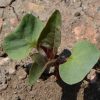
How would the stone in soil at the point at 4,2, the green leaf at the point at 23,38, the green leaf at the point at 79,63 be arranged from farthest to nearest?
the stone in soil at the point at 4,2 → the green leaf at the point at 23,38 → the green leaf at the point at 79,63

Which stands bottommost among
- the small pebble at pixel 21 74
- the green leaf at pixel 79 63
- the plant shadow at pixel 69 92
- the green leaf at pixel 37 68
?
the plant shadow at pixel 69 92

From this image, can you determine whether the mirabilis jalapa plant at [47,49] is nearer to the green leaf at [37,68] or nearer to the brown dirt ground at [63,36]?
the green leaf at [37,68]

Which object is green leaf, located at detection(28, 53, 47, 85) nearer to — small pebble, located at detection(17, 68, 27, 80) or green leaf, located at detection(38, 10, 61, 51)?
green leaf, located at detection(38, 10, 61, 51)

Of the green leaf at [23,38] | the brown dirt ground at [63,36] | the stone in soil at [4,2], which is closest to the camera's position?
the green leaf at [23,38]

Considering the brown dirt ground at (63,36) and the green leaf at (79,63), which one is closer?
the green leaf at (79,63)

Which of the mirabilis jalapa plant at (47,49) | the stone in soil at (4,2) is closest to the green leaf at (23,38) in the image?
the mirabilis jalapa plant at (47,49)

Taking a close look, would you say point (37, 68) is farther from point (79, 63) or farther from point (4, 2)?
point (4, 2)

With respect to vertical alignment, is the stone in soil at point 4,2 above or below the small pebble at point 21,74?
above
